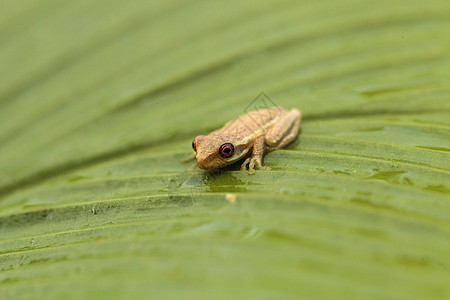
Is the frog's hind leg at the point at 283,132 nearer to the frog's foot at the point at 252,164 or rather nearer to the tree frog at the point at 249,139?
the tree frog at the point at 249,139

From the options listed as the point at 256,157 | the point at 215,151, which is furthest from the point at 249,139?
the point at 215,151

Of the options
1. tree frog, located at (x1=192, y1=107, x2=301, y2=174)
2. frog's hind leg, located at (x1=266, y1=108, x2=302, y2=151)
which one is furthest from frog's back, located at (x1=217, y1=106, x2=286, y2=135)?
frog's hind leg, located at (x1=266, y1=108, x2=302, y2=151)

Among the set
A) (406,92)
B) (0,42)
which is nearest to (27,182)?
(0,42)

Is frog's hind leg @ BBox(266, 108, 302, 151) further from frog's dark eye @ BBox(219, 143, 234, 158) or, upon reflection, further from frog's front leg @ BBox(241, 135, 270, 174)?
frog's dark eye @ BBox(219, 143, 234, 158)

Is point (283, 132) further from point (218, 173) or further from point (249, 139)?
point (218, 173)

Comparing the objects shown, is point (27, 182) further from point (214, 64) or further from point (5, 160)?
point (214, 64)

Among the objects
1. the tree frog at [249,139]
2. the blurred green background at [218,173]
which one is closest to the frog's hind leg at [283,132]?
the tree frog at [249,139]
